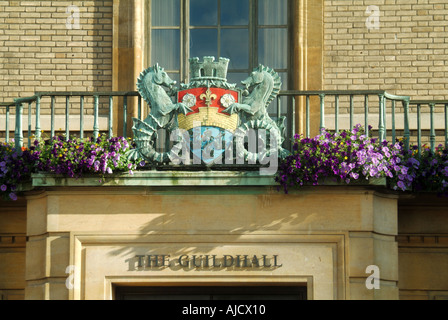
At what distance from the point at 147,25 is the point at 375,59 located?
125 inches

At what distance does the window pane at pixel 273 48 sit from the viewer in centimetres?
1594

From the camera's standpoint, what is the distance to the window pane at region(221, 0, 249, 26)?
629 inches

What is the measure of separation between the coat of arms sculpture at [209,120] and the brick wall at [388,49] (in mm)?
1944

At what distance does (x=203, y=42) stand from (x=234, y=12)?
23.7 inches

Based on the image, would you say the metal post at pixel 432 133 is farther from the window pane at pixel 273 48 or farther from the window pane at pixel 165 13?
the window pane at pixel 165 13

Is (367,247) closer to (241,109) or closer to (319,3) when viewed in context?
(241,109)

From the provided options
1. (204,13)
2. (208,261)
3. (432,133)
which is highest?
(204,13)

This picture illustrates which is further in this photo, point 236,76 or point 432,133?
point 236,76

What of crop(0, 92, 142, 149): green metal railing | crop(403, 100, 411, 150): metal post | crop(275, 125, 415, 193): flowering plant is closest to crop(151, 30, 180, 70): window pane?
crop(0, 92, 142, 149): green metal railing

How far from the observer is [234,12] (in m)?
16.0

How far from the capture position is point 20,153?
46.5ft

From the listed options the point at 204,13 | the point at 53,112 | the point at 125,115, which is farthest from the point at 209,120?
the point at 204,13

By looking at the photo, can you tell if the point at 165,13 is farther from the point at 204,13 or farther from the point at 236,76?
the point at 236,76

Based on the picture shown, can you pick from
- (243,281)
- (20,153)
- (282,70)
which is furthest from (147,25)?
(243,281)
